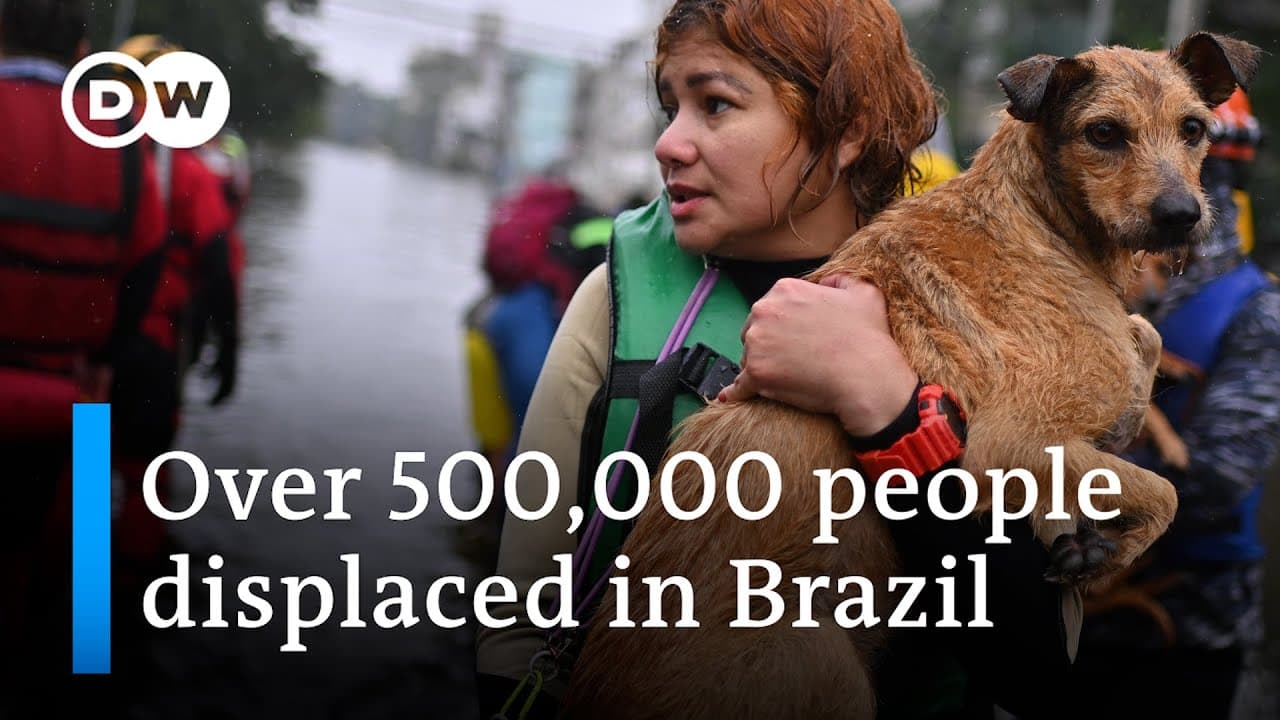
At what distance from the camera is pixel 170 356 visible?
226cm

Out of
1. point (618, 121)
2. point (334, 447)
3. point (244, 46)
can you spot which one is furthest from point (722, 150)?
point (334, 447)

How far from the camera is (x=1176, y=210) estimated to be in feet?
5.17

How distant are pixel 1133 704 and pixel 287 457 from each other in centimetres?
234

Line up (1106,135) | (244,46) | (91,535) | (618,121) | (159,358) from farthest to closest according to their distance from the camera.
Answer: (618,121), (159,358), (244,46), (91,535), (1106,135)

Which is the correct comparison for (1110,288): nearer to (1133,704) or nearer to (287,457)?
(1133,704)

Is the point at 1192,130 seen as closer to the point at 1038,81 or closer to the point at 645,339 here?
the point at 1038,81

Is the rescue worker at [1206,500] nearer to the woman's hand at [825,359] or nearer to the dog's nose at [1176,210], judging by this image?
the dog's nose at [1176,210]

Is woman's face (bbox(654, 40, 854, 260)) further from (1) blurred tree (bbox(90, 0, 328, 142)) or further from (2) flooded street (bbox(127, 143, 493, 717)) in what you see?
(1) blurred tree (bbox(90, 0, 328, 142))

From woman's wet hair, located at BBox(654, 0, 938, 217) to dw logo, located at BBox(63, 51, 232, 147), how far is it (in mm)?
888

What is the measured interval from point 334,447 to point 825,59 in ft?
5.29

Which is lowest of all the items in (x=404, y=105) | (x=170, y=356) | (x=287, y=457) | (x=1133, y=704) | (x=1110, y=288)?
(x=1133, y=704)

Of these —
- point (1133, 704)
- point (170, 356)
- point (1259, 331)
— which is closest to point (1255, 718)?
point (1133, 704)

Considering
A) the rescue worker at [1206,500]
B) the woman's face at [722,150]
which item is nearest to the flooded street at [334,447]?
the woman's face at [722,150]

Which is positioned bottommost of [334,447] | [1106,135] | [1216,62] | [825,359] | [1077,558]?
[334,447]
